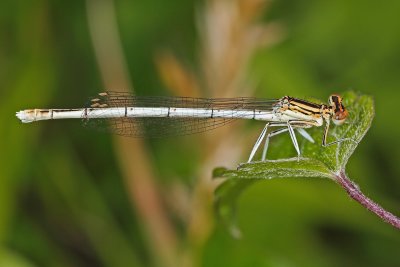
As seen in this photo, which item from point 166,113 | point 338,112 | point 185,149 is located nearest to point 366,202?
point 338,112

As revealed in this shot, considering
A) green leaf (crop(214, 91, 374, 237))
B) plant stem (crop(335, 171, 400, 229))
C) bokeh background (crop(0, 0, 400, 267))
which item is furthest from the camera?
bokeh background (crop(0, 0, 400, 267))

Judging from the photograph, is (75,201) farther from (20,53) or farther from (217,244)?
(217,244)

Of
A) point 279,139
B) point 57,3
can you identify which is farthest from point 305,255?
point 57,3

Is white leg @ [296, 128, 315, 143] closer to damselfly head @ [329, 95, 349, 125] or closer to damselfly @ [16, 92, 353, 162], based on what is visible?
damselfly head @ [329, 95, 349, 125]

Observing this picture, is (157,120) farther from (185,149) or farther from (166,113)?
(185,149)

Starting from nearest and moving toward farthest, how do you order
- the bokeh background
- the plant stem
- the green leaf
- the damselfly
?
the plant stem < the green leaf < the damselfly < the bokeh background

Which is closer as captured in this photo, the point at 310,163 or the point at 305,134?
the point at 310,163

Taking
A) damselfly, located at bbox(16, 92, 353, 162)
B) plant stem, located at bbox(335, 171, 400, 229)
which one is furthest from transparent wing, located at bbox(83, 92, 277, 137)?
plant stem, located at bbox(335, 171, 400, 229)
